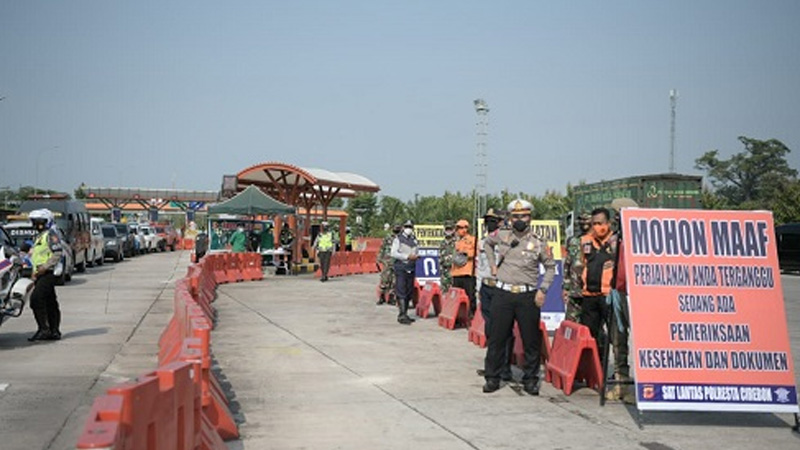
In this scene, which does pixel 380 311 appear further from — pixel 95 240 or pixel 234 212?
pixel 95 240

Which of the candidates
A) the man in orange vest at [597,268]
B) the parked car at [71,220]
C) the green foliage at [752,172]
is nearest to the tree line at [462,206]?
the green foliage at [752,172]

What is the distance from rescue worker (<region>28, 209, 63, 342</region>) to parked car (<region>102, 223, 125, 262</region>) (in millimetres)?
27930

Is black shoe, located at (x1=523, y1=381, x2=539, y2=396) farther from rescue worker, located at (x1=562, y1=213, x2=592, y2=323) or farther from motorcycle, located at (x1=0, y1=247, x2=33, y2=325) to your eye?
motorcycle, located at (x1=0, y1=247, x2=33, y2=325)

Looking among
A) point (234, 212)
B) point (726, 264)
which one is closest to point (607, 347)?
point (726, 264)

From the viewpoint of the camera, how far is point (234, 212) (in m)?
31.5

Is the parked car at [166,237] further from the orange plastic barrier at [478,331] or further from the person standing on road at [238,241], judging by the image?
the orange plastic barrier at [478,331]

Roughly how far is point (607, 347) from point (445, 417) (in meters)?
Answer: 1.77

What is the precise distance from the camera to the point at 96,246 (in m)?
37.0

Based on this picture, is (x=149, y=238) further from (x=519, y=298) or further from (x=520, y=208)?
(x=519, y=298)

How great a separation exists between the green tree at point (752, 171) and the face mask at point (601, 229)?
90.9m

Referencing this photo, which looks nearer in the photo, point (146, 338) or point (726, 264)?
point (726, 264)

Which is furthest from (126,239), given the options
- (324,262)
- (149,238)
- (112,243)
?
(324,262)

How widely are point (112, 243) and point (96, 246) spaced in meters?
5.08

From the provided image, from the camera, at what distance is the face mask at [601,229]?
10172mm
